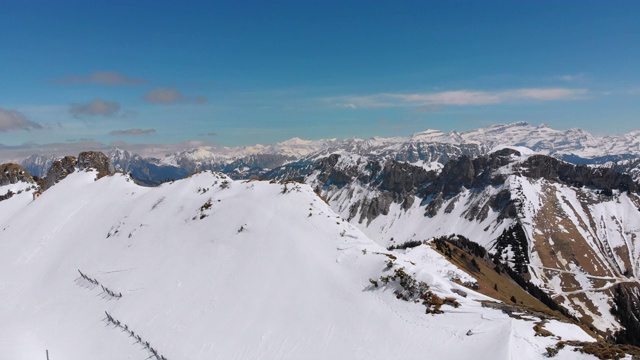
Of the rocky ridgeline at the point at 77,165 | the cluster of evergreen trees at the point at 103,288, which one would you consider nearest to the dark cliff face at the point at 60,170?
the rocky ridgeline at the point at 77,165

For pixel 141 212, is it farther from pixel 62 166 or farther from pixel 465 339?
pixel 62 166

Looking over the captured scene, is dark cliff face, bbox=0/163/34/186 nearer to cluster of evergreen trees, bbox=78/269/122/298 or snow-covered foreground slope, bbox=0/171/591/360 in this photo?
snow-covered foreground slope, bbox=0/171/591/360

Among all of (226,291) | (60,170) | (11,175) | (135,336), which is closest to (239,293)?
(226,291)

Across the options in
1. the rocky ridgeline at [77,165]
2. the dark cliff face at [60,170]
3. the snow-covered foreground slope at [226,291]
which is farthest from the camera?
the dark cliff face at [60,170]

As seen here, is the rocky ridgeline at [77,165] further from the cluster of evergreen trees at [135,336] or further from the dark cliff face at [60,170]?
the cluster of evergreen trees at [135,336]

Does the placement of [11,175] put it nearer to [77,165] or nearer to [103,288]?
[77,165]

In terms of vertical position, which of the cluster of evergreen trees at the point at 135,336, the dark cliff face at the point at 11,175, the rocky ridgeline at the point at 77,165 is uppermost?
the rocky ridgeline at the point at 77,165

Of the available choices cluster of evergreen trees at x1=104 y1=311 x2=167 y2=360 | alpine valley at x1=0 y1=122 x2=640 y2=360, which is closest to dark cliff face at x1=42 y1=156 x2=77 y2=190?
alpine valley at x1=0 y1=122 x2=640 y2=360
